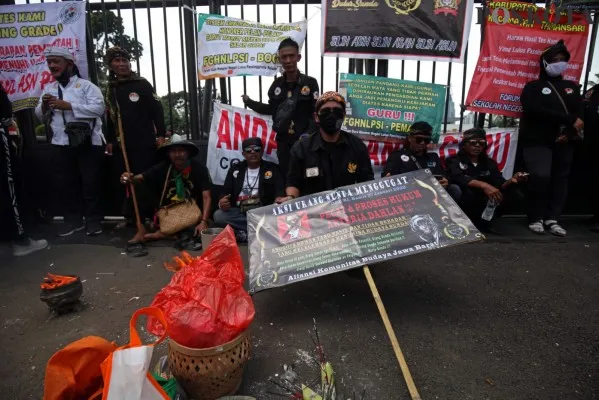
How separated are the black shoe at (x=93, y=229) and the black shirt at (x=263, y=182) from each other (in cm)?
166

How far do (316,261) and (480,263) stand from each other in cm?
200

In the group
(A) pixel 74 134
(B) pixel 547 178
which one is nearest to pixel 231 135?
(A) pixel 74 134

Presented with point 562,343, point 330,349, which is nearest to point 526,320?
point 562,343

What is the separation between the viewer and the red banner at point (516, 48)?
14.6 feet

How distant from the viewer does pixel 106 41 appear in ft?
15.5

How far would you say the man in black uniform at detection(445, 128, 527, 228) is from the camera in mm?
4359

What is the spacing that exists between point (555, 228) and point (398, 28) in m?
2.97

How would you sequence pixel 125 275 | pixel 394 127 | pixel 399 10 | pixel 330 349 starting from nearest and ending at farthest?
pixel 330 349
pixel 125 275
pixel 399 10
pixel 394 127

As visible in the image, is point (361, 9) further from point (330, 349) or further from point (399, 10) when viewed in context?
point (330, 349)

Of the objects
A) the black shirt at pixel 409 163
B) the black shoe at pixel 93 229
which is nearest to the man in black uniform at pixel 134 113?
the black shoe at pixel 93 229

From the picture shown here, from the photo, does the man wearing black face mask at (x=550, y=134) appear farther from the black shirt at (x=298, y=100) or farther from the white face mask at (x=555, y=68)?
the black shirt at (x=298, y=100)

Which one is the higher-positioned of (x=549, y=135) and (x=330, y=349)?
(x=549, y=135)

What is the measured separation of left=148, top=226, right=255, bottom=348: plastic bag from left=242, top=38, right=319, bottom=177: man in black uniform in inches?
95.4

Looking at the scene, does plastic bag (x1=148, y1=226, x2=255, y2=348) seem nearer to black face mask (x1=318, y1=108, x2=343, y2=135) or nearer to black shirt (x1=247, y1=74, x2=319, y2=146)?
black face mask (x1=318, y1=108, x2=343, y2=135)
